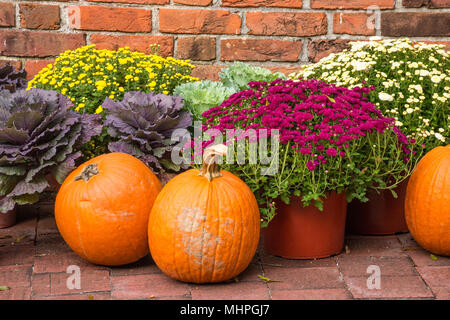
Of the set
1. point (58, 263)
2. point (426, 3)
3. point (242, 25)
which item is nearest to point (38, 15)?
point (242, 25)

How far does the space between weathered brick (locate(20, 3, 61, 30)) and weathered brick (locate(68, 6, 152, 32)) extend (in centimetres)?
9

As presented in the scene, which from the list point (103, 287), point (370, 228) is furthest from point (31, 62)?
point (370, 228)

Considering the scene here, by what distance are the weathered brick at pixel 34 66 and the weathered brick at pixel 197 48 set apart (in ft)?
2.35

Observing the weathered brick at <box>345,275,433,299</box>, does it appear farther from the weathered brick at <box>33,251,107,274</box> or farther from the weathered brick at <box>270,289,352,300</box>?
the weathered brick at <box>33,251,107,274</box>

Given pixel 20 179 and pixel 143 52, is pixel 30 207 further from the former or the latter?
pixel 143 52

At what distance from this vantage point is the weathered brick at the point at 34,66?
3230 millimetres

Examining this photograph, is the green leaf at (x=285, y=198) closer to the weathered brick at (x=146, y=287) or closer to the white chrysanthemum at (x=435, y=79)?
the weathered brick at (x=146, y=287)

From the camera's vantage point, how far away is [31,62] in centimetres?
323

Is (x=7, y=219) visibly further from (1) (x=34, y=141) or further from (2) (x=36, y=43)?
(2) (x=36, y=43)

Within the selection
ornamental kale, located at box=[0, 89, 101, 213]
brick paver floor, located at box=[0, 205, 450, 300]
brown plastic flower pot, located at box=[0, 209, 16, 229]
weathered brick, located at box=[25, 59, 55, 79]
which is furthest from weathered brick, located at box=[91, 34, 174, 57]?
brick paver floor, located at box=[0, 205, 450, 300]

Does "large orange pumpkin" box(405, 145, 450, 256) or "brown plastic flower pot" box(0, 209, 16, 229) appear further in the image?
"brown plastic flower pot" box(0, 209, 16, 229)

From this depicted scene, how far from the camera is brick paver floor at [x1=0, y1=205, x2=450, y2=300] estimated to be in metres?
2.09

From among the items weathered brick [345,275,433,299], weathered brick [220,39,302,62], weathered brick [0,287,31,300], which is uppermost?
weathered brick [220,39,302,62]

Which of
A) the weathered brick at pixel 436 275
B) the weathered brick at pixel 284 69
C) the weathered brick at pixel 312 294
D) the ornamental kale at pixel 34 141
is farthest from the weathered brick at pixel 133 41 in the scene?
the weathered brick at pixel 436 275
